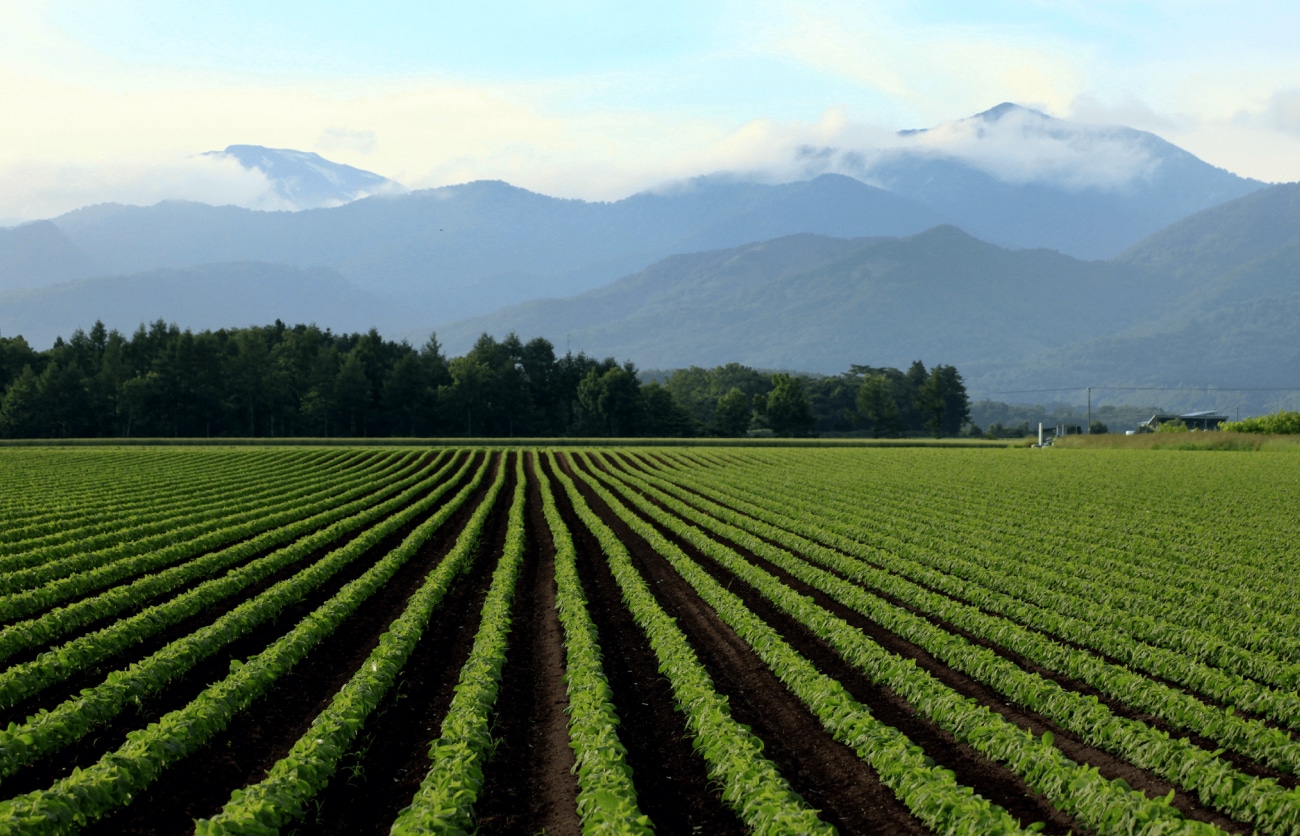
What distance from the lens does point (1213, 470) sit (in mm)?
48438

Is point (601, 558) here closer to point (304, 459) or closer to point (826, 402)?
point (304, 459)

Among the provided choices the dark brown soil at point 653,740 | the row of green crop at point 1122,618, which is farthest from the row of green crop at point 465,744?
the row of green crop at point 1122,618

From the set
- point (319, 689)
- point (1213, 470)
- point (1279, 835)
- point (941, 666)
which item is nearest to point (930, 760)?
Result: point (1279, 835)

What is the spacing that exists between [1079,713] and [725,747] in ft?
15.4

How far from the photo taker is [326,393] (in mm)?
112500

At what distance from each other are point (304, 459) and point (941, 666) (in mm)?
59419

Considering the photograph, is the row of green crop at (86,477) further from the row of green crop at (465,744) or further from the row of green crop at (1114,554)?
the row of green crop at (1114,554)

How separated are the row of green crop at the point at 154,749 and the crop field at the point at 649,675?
0.04 metres

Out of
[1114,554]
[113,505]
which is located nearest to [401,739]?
[1114,554]

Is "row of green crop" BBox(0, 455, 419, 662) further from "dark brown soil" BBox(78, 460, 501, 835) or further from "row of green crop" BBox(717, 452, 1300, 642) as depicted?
"row of green crop" BBox(717, 452, 1300, 642)

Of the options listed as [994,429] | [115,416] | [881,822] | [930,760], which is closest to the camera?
[881,822]

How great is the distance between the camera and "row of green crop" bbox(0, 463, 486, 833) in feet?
26.5

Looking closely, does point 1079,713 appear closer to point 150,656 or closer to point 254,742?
point 254,742

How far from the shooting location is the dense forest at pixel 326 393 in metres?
106
